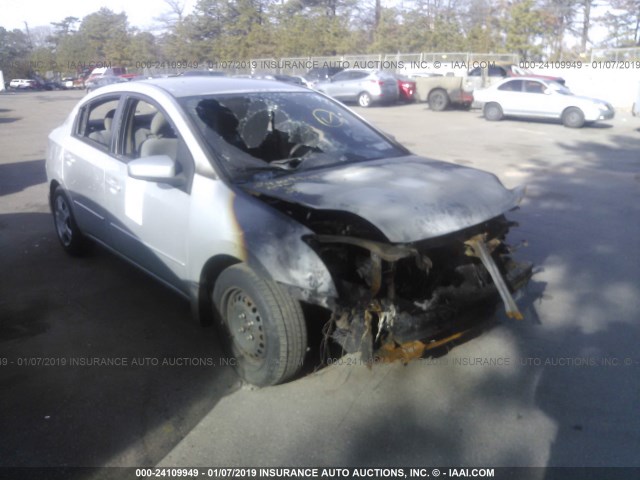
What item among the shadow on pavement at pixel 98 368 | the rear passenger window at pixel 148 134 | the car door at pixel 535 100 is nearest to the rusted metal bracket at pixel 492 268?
the shadow on pavement at pixel 98 368

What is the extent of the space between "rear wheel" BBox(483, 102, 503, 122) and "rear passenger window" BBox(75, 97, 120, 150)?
15.5 metres

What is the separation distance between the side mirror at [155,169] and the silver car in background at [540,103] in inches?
612

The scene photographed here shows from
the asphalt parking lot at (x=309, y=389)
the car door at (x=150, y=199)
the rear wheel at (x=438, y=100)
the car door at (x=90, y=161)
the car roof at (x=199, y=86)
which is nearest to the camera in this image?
the asphalt parking lot at (x=309, y=389)

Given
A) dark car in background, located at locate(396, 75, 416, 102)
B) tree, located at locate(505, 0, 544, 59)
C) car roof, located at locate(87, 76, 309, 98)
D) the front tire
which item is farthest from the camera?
tree, located at locate(505, 0, 544, 59)

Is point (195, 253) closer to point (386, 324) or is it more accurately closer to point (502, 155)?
point (386, 324)

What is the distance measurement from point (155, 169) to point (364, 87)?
21.3 meters

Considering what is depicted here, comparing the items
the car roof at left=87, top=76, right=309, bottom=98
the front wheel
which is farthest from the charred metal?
the car roof at left=87, top=76, right=309, bottom=98

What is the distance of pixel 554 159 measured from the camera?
11227 mm

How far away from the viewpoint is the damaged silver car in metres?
3.08

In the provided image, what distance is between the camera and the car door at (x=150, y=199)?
12.2ft

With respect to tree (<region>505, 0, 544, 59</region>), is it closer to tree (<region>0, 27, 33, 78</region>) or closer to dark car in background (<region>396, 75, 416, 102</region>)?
dark car in background (<region>396, 75, 416, 102</region>)

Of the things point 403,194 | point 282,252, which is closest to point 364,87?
point 403,194

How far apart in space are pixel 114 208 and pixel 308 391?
2179 mm

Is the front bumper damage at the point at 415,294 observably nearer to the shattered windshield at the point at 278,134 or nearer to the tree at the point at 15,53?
the shattered windshield at the point at 278,134
